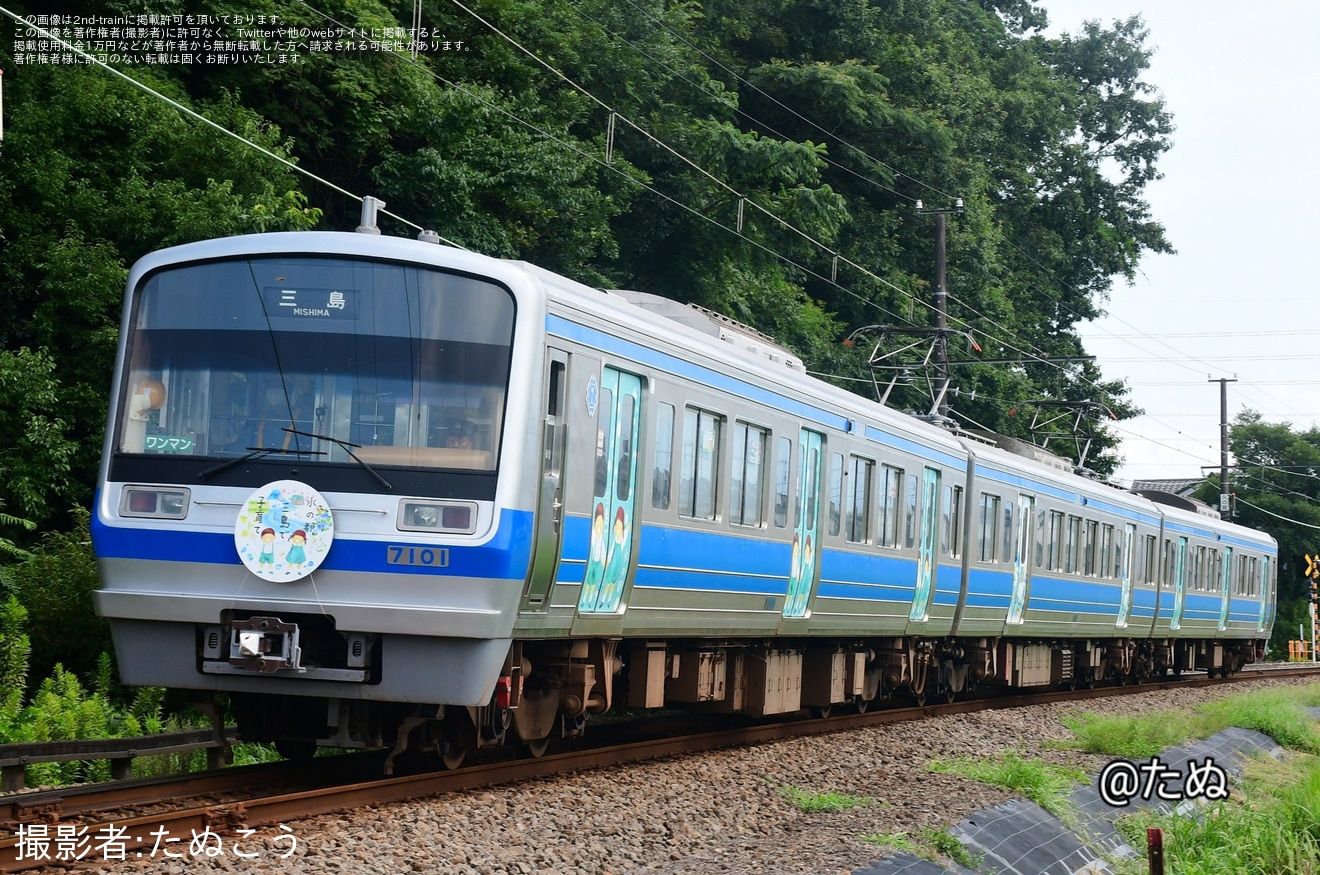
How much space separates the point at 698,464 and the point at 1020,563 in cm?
947

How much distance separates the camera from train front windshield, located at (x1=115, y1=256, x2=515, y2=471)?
8.11 m

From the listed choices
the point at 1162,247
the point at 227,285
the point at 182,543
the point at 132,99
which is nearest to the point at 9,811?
the point at 182,543

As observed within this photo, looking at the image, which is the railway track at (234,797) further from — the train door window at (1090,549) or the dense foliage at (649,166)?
the train door window at (1090,549)

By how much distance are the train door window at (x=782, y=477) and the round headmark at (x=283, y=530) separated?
16.2 ft

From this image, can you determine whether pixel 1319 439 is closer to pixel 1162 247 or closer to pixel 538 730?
pixel 1162 247

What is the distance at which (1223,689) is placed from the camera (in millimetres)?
25438

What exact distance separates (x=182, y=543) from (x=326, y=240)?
1728 mm

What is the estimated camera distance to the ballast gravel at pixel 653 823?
22.0 ft

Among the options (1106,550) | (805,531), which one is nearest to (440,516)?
(805,531)

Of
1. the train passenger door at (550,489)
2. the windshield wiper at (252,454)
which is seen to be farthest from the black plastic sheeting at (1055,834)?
the windshield wiper at (252,454)

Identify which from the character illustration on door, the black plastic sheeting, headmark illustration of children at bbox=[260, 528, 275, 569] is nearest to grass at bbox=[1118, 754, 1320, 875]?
the black plastic sheeting

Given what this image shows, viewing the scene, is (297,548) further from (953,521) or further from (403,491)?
(953,521)

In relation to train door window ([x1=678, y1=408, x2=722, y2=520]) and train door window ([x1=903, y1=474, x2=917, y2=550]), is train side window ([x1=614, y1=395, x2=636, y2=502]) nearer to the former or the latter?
train door window ([x1=678, y1=408, x2=722, y2=520])

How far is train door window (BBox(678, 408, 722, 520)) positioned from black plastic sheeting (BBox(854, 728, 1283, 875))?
9.15 feet
